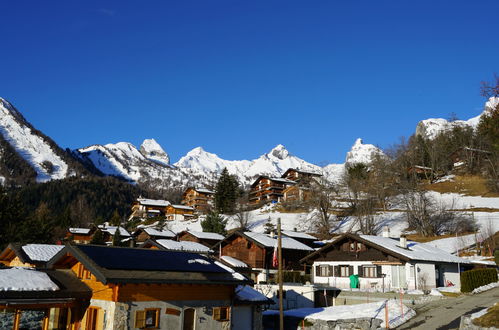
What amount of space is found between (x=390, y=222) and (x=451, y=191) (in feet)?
67.2

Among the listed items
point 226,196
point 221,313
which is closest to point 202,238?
point 226,196

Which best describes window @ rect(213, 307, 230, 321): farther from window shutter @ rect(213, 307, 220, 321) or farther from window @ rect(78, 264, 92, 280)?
window @ rect(78, 264, 92, 280)

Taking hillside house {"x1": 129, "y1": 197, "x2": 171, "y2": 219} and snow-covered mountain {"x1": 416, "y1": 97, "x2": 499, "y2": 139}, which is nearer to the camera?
snow-covered mountain {"x1": 416, "y1": 97, "x2": 499, "y2": 139}

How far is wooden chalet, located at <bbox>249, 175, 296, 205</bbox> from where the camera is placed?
120938mm

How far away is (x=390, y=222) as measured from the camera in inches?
2972

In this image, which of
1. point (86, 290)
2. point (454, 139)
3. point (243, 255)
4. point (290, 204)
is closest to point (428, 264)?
point (243, 255)

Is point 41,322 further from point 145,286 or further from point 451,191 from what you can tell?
point 451,191

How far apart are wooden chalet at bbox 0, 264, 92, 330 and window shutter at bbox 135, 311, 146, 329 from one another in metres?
2.33

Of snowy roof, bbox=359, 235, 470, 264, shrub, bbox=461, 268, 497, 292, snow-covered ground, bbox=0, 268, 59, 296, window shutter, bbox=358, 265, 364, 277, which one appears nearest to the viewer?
snow-covered ground, bbox=0, 268, 59, 296

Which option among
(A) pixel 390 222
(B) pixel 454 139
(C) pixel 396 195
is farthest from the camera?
(B) pixel 454 139

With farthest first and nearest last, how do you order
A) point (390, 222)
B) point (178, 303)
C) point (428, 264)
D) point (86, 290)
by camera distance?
point (390, 222) → point (428, 264) → point (178, 303) → point (86, 290)

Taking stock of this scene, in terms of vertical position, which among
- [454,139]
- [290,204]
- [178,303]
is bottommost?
[178,303]

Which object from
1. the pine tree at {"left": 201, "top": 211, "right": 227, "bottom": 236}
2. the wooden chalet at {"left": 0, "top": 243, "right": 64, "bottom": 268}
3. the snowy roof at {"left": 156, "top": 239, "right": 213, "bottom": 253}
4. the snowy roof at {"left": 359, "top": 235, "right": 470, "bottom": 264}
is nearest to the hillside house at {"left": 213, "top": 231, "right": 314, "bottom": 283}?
the snowy roof at {"left": 156, "top": 239, "right": 213, "bottom": 253}

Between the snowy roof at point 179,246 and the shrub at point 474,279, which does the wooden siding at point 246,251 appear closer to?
the snowy roof at point 179,246
